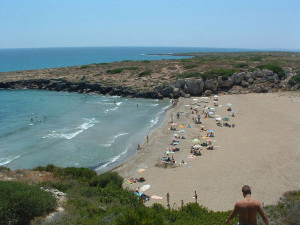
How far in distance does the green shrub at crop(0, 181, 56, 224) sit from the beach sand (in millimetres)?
6140

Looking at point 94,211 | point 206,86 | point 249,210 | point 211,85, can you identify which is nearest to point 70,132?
point 94,211

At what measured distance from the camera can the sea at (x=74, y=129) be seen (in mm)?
22381

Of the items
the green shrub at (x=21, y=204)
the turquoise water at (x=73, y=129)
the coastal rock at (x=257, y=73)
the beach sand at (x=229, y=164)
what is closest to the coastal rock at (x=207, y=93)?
the turquoise water at (x=73, y=129)

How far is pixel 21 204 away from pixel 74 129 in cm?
2211

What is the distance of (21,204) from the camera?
339 inches

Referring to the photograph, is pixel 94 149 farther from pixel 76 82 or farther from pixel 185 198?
pixel 76 82

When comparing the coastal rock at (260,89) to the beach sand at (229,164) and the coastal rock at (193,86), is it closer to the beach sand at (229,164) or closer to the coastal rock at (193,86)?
the coastal rock at (193,86)

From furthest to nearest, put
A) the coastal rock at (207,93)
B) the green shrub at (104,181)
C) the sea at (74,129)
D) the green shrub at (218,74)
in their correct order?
1. the green shrub at (218,74)
2. the coastal rock at (207,93)
3. the sea at (74,129)
4. the green shrub at (104,181)

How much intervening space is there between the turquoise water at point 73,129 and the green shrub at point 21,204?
1127 centimetres

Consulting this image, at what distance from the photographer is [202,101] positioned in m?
43.0

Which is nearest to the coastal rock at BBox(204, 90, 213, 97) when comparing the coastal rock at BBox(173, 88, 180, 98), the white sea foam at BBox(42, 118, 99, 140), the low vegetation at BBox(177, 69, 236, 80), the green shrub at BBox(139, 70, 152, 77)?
the low vegetation at BBox(177, 69, 236, 80)

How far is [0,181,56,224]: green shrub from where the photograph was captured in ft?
27.3

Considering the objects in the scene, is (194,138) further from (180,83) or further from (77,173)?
(180,83)

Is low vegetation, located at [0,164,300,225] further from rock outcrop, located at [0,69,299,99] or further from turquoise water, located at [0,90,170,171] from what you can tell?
rock outcrop, located at [0,69,299,99]
